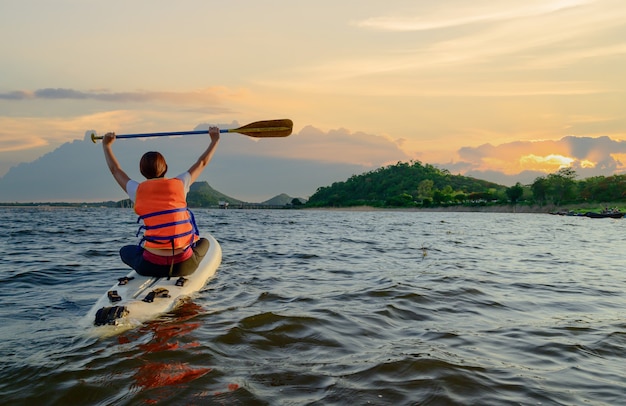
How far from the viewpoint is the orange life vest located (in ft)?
19.5

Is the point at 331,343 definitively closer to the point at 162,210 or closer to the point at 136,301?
the point at 136,301

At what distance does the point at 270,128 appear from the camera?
9383mm

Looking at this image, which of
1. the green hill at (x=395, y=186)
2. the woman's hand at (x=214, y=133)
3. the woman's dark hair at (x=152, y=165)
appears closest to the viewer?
the woman's dark hair at (x=152, y=165)

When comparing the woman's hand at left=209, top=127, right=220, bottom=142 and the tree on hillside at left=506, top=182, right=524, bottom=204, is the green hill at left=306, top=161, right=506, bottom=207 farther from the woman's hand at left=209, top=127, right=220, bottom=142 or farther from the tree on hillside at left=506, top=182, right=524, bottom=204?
the woman's hand at left=209, top=127, right=220, bottom=142

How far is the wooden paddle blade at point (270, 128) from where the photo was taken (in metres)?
9.31

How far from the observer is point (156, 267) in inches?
262

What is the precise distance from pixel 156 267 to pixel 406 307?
359cm

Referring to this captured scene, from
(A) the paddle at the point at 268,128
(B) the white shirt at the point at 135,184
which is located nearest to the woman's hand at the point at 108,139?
(B) the white shirt at the point at 135,184

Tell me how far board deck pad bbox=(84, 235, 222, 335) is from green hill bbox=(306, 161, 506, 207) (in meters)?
139

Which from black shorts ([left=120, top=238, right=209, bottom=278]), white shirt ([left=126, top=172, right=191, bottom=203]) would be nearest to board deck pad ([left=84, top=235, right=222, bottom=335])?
black shorts ([left=120, top=238, right=209, bottom=278])

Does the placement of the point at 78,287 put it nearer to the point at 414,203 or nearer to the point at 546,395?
the point at 546,395

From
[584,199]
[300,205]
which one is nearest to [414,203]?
[584,199]

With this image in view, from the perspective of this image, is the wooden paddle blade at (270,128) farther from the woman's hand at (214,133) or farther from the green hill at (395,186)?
the green hill at (395,186)

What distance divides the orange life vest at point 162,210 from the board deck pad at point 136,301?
24.1 inches
